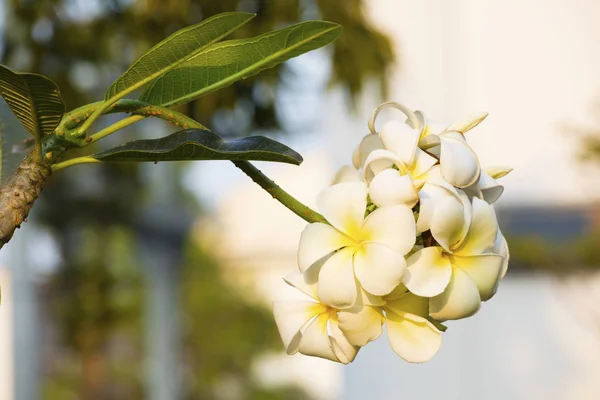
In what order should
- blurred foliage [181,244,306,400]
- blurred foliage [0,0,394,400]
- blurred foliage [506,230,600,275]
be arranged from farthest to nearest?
blurred foliage [181,244,306,400] → blurred foliage [506,230,600,275] → blurred foliage [0,0,394,400]

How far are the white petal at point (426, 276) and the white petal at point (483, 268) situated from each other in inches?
0.5

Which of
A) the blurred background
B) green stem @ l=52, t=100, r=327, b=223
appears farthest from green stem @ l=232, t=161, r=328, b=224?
the blurred background

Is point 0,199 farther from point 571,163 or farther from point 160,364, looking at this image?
point 160,364

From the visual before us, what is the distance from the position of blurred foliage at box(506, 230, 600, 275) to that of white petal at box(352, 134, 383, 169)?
197cm

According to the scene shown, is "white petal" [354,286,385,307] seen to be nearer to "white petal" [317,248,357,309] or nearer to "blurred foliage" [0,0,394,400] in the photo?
"white petal" [317,248,357,309]

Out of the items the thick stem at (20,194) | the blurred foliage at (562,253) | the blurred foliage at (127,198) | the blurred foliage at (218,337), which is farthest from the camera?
the blurred foliage at (218,337)

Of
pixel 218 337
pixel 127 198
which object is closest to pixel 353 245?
pixel 127 198

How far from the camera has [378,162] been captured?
277mm

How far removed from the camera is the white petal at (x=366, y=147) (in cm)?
31

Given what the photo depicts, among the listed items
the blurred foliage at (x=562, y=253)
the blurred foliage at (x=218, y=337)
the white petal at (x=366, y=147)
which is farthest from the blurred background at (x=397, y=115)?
the blurred foliage at (x=218, y=337)

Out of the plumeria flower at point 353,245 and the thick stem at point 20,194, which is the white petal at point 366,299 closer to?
the plumeria flower at point 353,245

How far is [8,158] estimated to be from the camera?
0.95ft

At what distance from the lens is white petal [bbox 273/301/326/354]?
284 mm

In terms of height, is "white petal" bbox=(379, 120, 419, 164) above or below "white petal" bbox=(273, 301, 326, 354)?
above
